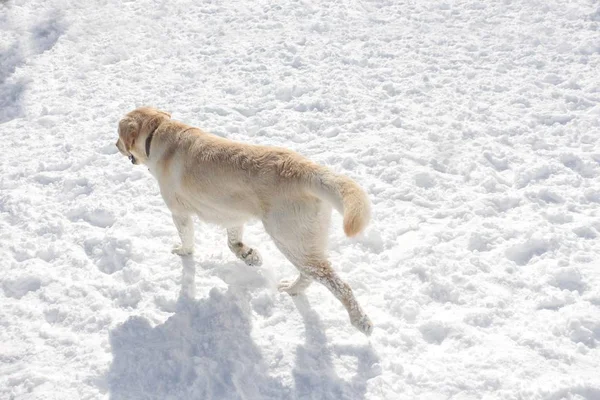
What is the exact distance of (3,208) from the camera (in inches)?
200

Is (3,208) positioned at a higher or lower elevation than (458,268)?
lower

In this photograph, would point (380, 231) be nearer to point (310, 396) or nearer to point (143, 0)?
point (310, 396)

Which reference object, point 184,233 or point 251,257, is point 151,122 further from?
point 251,257

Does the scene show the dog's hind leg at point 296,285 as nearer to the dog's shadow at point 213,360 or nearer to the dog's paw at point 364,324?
the dog's shadow at point 213,360

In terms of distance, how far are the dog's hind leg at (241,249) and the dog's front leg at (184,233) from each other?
12.5 inches

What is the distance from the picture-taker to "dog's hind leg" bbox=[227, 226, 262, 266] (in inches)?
168

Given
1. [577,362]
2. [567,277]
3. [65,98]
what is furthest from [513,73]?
[65,98]

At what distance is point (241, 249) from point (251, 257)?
10 cm

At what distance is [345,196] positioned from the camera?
3123 mm

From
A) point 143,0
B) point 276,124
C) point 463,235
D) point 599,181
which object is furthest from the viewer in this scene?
point 143,0

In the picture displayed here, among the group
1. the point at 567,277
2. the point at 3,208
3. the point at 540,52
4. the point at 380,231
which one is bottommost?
the point at 3,208

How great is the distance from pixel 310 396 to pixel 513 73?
4.94m

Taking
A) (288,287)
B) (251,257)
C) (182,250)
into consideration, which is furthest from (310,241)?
(182,250)

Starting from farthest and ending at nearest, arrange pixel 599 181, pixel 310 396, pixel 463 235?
pixel 599 181 < pixel 463 235 < pixel 310 396
